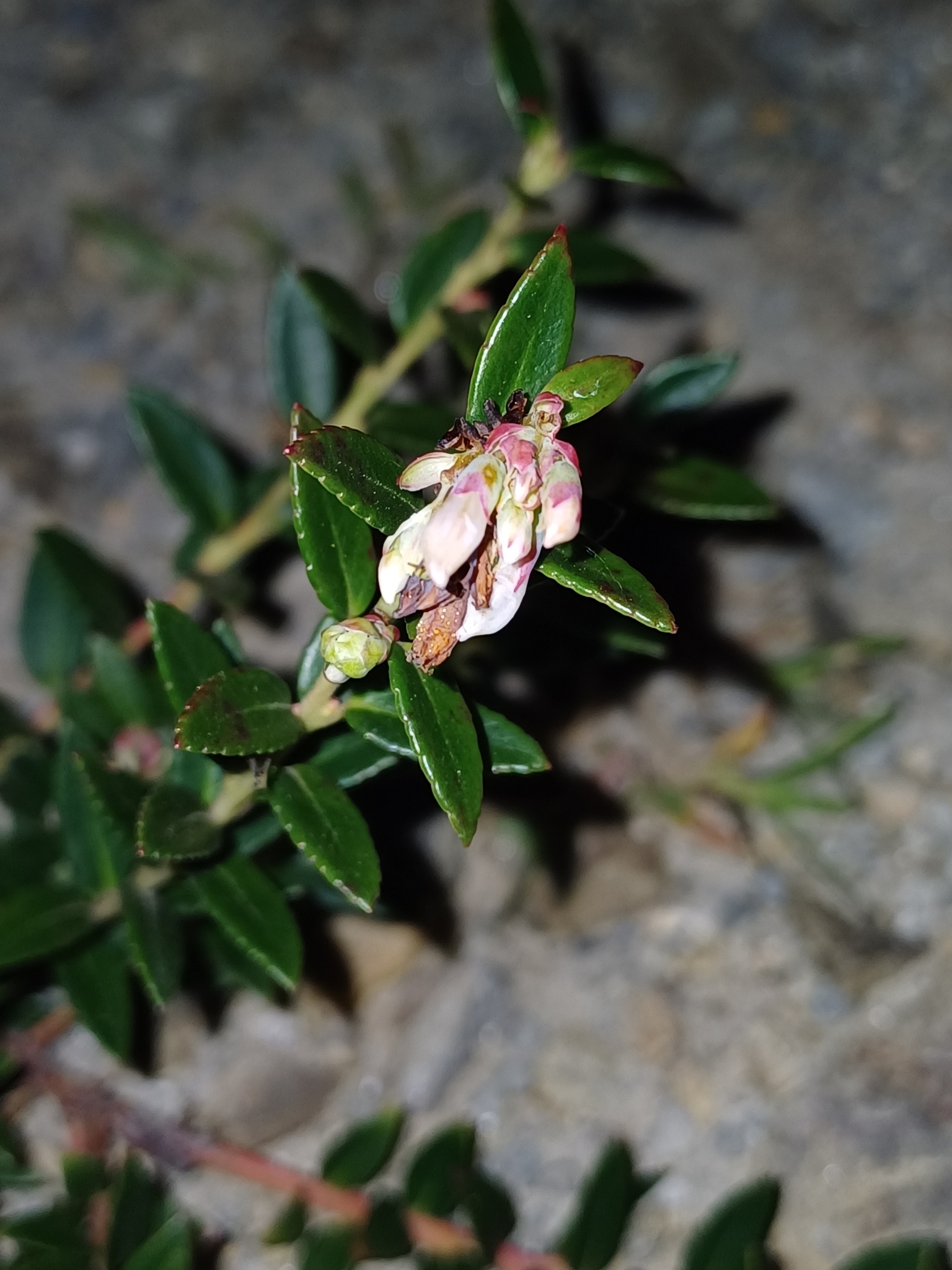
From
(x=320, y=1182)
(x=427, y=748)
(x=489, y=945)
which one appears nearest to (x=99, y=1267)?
(x=320, y=1182)

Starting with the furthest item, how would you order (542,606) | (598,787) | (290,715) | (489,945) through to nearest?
(598,787)
(489,945)
(542,606)
(290,715)

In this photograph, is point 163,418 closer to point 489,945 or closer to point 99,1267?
point 489,945

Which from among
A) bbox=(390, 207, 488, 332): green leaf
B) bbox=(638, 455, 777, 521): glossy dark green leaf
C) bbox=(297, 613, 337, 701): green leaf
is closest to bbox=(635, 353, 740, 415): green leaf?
bbox=(638, 455, 777, 521): glossy dark green leaf

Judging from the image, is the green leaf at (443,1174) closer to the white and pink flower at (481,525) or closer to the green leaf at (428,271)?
the white and pink flower at (481,525)

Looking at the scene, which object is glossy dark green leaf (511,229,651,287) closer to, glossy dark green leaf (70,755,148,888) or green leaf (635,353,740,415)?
green leaf (635,353,740,415)

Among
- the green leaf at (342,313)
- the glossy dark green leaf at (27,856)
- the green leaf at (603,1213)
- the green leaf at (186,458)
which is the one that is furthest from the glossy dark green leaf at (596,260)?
the green leaf at (603,1213)

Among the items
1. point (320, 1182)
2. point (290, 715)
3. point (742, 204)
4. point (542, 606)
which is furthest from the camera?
point (742, 204)

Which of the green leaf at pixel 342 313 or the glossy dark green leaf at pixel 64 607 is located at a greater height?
the green leaf at pixel 342 313
